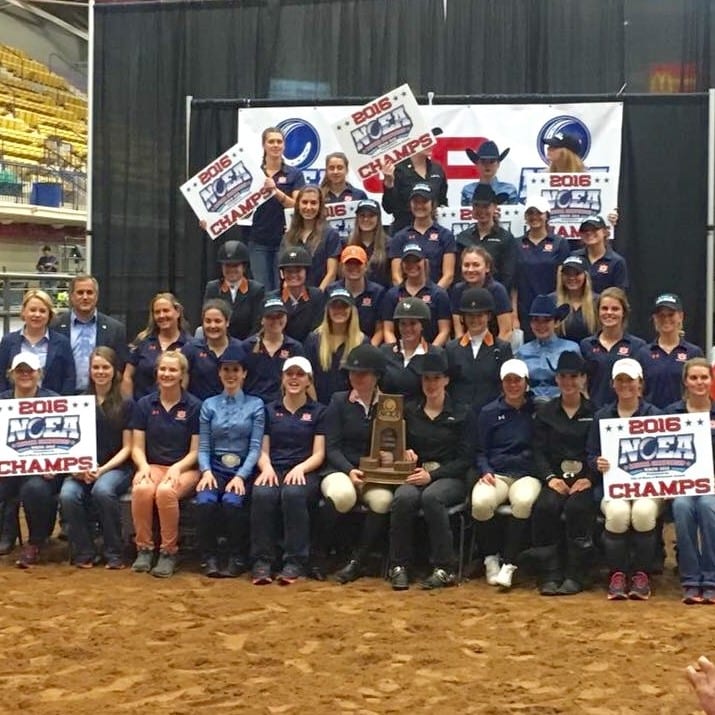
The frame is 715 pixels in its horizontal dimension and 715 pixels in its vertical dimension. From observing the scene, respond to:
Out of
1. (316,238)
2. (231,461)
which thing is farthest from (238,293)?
(231,461)

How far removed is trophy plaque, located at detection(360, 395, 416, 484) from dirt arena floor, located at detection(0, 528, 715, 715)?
0.57 meters

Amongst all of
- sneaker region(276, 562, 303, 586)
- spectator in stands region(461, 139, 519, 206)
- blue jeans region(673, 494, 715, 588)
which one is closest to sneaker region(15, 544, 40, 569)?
sneaker region(276, 562, 303, 586)

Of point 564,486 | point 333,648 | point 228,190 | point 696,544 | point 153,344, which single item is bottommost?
point 333,648

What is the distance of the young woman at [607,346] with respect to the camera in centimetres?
609

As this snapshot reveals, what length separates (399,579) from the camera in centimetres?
565

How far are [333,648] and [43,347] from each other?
293 cm

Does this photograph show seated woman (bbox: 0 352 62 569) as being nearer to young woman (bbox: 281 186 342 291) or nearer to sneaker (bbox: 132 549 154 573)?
sneaker (bbox: 132 549 154 573)

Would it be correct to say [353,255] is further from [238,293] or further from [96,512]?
[96,512]

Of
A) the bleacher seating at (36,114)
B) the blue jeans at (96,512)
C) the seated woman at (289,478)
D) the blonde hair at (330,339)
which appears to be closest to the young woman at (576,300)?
the blonde hair at (330,339)

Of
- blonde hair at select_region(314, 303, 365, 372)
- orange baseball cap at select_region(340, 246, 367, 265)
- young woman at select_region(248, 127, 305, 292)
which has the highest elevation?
young woman at select_region(248, 127, 305, 292)

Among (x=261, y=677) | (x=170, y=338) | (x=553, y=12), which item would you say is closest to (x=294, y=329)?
(x=170, y=338)

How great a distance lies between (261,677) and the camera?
427cm

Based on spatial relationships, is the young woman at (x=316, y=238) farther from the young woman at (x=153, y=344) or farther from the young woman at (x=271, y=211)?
the young woman at (x=153, y=344)

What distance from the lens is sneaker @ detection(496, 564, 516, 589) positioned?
5.62 m
